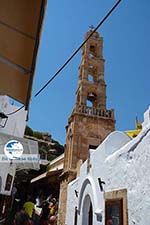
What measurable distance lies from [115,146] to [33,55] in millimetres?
4610

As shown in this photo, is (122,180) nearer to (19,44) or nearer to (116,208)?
(116,208)

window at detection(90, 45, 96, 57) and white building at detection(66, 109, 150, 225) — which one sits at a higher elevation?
window at detection(90, 45, 96, 57)

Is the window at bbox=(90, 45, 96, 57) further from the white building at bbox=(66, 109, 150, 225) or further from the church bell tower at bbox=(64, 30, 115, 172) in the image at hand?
the white building at bbox=(66, 109, 150, 225)

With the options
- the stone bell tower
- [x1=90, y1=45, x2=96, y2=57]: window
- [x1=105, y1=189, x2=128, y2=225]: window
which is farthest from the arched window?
[x1=90, y1=45, x2=96, y2=57]: window

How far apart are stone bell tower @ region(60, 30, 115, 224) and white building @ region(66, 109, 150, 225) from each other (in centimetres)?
940

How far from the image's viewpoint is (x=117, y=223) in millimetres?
5180

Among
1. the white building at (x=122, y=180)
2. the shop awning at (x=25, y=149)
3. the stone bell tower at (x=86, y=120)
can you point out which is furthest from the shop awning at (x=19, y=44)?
the stone bell tower at (x=86, y=120)

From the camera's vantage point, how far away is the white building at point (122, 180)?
436cm

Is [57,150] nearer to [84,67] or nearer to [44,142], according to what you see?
[44,142]

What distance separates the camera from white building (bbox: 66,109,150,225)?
4.36 meters

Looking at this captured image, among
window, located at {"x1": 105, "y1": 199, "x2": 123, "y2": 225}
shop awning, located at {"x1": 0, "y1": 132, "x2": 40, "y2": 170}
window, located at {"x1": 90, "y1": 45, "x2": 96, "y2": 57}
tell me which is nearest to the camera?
window, located at {"x1": 105, "y1": 199, "x2": 123, "y2": 225}

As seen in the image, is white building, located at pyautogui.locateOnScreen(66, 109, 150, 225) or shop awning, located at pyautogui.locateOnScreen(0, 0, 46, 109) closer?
shop awning, located at pyautogui.locateOnScreen(0, 0, 46, 109)
